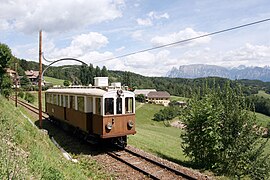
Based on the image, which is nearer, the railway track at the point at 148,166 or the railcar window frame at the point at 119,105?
the railway track at the point at 148,166

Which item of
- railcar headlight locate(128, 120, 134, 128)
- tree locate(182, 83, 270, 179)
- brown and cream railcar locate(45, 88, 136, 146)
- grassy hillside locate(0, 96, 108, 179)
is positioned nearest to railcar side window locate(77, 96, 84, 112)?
brown and cream railcar locate(45, 88, 136, 146)

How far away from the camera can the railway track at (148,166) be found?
9.85 metres

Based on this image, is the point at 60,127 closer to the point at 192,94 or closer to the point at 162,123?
the point at 192,94

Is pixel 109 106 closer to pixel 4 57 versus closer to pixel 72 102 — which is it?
pixel 72 102

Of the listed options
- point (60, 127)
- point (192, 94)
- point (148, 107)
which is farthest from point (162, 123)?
point (192, 94)

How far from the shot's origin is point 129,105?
14.2 meters

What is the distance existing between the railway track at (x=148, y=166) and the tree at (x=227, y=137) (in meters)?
2.23

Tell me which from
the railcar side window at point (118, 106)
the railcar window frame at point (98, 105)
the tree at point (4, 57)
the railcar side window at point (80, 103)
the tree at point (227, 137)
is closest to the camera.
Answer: the tree at point (227, 137)

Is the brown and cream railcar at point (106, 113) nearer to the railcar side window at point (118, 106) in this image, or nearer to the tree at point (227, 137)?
the railcar side window at point (118, 106)

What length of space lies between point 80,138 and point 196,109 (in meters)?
7.35

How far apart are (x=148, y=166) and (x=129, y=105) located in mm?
3953

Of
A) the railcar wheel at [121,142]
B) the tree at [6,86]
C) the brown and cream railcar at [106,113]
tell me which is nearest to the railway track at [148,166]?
the railcar wheel at [121,142]

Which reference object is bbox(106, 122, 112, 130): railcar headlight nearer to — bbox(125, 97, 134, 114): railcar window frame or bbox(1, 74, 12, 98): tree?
bbox(125, 97, 134, 114): railcar window frame

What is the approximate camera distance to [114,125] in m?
13.4
